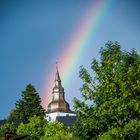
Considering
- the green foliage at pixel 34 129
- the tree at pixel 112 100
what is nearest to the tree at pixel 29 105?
the green foliage at pixel 34 129

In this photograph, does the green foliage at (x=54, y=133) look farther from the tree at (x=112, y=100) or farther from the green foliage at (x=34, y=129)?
the tree at (x=112, y=100)

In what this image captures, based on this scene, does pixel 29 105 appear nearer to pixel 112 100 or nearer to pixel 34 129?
pixel 34 129

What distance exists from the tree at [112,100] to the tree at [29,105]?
229 ft

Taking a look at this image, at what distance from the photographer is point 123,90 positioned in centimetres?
5225

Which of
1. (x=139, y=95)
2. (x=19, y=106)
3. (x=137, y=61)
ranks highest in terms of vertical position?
(x=19, y=106)

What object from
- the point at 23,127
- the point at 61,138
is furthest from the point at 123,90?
the point at 23,127

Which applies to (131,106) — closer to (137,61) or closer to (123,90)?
(123,90)

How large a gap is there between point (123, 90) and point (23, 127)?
47.9 metres

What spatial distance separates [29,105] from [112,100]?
76.4 m

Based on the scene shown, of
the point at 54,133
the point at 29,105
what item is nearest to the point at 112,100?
the point at 54,133

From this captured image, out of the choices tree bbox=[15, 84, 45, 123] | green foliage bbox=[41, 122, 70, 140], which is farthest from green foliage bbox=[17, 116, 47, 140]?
tree bbox=[15, 84, 45, 123]

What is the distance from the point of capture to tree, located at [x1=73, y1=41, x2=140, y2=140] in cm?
5112

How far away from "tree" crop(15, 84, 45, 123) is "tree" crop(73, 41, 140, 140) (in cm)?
6995

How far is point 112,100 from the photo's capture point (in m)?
52.0
